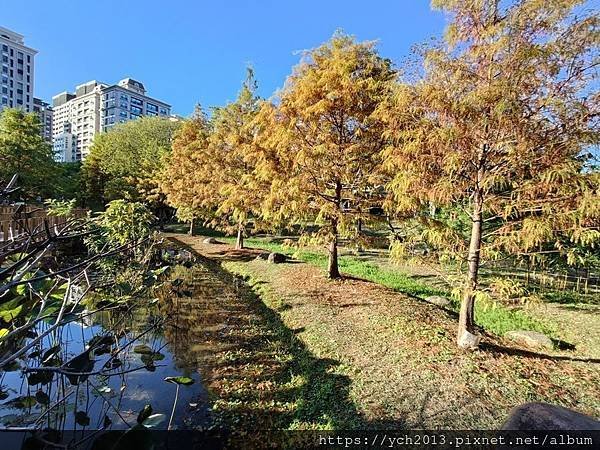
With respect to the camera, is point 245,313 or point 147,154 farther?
point 147,154

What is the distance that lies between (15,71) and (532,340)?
77688 mm

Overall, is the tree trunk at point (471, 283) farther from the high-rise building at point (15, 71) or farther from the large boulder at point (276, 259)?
the high-rise building at point (15, 71)

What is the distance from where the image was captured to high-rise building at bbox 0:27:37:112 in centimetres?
5438

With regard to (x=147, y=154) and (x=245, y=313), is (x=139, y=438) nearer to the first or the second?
(x=245, y=313)

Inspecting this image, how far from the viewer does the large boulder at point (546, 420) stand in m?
2.95

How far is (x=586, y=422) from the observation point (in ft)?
9.78

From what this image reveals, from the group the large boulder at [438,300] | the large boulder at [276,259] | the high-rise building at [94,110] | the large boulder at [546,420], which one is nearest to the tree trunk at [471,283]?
the large boulder at [546,420]

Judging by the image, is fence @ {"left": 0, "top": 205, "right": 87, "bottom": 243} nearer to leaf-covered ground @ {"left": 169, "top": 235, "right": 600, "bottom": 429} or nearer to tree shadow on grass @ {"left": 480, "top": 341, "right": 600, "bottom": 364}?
leaf-covered ground @ {"left": 169, "top": 235, "right": 600, "bottom": 429}

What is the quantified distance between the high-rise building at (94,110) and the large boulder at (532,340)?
84520 millimetres

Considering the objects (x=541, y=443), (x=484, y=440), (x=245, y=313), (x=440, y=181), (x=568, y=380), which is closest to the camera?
(x=541, y=443)

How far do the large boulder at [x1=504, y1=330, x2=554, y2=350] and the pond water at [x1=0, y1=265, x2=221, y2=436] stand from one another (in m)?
5.51

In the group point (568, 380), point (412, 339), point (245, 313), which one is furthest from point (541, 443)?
point (245, 313)

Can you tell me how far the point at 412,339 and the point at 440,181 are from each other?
9.00 ft

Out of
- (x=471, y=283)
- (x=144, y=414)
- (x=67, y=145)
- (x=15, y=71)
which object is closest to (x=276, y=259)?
(x=471, y=283)
